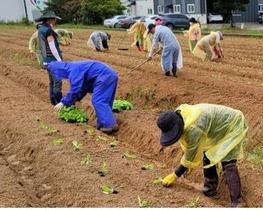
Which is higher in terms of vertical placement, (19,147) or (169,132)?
(169,132)

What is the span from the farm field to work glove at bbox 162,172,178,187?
63 mm

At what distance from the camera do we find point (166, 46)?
38.4 feet

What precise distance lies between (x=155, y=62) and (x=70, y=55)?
442 centimetres

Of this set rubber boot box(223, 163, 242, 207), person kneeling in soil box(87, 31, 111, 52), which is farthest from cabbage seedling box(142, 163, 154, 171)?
person kneeling in soil box(87, 31, 111, 52)

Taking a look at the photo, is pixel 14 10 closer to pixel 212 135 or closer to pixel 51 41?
pixel 51 41

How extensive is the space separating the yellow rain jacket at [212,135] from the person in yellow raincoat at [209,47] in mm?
9377

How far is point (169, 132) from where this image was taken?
5.13 meters

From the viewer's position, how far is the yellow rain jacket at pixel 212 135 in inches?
209

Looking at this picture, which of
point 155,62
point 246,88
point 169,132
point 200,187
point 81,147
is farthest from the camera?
point 155,62

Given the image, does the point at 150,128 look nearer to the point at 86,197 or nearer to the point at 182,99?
the point at 182,99

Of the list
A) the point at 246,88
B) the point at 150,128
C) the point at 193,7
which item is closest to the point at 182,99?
the point at 246,88

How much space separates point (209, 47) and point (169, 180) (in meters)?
9.58

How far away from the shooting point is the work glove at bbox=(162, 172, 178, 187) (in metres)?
5.85

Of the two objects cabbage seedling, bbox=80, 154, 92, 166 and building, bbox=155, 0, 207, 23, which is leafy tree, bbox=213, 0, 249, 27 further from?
cabbage seedling, bbox=80, 154, 92, 166
